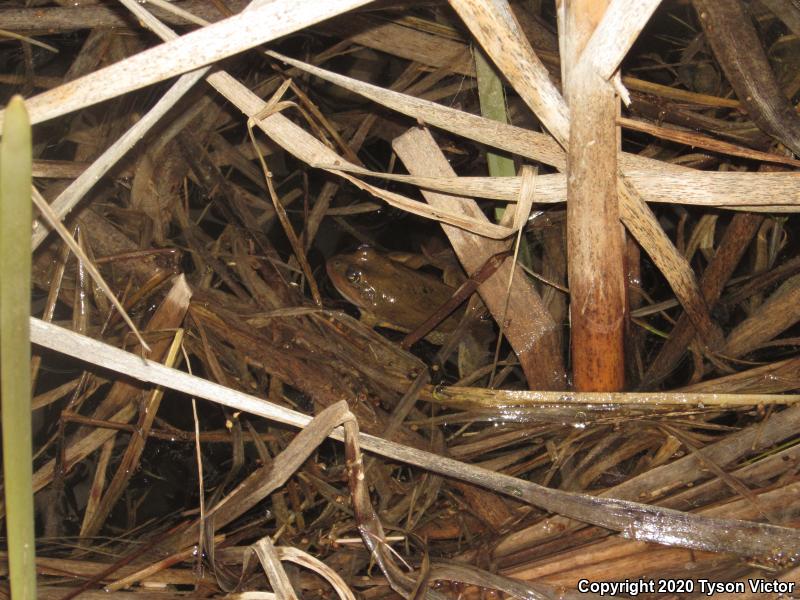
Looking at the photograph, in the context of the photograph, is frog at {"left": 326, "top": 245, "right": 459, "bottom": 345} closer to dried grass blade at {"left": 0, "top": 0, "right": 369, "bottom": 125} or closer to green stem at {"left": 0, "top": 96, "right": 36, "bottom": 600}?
dried grass blade at {"left": 0, "top": 0, "right": 369, "bottom": 125}

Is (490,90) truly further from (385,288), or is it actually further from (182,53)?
(182,53)

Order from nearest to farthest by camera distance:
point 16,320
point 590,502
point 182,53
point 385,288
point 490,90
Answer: point 16,320
point 182,53
point 590,502
point 490,90
point 385,288

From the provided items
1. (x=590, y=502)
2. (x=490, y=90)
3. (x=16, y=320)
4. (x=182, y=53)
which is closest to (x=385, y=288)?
(x=490, y=90)

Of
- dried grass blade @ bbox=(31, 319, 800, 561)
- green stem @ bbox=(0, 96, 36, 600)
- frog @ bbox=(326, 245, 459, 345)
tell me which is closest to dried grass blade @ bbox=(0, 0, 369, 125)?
dried grass blade @ bbox=(31, 319, 800, 561)

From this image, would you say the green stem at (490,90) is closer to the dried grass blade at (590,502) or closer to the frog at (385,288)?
the frog at (385,288)

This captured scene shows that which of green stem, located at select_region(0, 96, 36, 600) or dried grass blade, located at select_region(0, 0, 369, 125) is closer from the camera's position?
green stem, located at select_region(0, 96, 36, 600)
